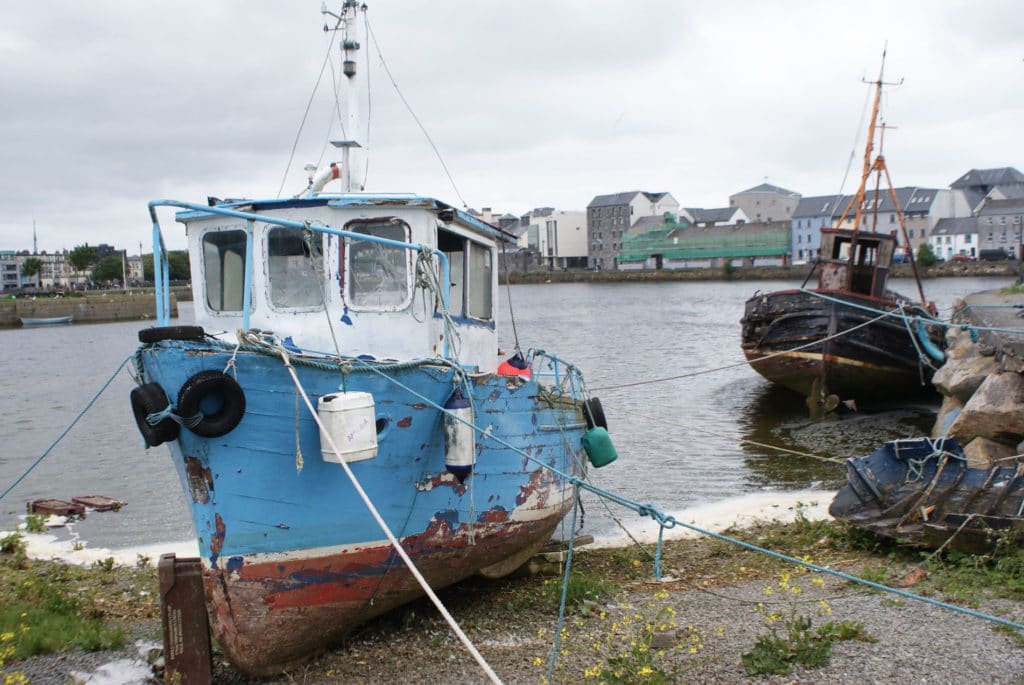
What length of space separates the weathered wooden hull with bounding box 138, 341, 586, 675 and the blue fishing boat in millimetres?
14

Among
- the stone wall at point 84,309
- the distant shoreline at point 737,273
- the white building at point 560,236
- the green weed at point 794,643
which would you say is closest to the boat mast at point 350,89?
the green weed at point 794,643

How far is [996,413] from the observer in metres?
10.6

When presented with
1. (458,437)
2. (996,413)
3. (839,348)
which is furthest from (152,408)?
(839,348)

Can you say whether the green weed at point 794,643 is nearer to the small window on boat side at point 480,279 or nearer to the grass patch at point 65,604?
the small window on boat side at point 480,279

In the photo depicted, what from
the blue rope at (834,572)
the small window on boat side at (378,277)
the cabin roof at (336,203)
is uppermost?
the cabin roof at (336,203)

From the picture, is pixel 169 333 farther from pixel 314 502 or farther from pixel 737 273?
pixel 737 273

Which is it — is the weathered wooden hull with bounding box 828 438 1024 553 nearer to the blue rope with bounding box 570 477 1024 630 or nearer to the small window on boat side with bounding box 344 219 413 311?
the blue rope with bounding box 570 477 1024 630

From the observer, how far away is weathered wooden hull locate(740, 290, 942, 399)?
63.2 feet

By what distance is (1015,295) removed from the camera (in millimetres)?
20578

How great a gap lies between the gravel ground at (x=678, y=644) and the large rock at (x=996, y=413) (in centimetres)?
457

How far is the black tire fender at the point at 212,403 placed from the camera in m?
5.41

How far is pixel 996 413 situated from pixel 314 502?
863cm

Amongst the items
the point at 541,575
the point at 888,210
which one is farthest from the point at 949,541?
the point at 888,210

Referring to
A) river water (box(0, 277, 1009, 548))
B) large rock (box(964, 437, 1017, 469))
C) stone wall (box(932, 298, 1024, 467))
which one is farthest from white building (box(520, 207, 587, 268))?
large rock (box(964, 437, 1017, 469))
